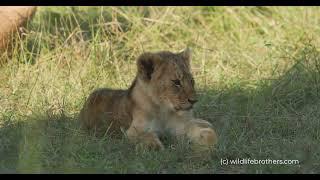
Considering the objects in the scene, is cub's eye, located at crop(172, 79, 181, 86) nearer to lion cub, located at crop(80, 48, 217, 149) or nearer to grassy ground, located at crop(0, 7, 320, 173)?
lion cub, located at crop(80, 48, 217, 149)

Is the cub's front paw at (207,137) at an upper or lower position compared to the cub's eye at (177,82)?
lower

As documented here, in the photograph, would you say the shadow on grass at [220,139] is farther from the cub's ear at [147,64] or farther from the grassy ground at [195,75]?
the cub's ear at [147,64]

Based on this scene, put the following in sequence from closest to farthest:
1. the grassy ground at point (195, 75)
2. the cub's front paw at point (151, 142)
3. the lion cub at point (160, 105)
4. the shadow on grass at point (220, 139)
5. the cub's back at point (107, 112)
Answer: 1. the shadow on grass at point (220, 139)
2. the grassy ground at point (195, 75)
3. the cub's front paw at point (151, 142)
4. the lion cub at point (160, 105)
5. the cub's back at point (107, 112)

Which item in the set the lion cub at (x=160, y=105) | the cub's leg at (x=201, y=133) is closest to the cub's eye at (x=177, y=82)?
the lion cub at (x=160, y=105)

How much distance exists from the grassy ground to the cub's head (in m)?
0.30

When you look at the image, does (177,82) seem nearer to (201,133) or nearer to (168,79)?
(168,79)

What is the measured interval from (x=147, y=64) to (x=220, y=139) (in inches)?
28.2

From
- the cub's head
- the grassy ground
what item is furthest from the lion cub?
the grassy ground

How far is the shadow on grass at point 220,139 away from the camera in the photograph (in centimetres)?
479

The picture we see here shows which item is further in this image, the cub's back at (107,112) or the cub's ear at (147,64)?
the cub's back at (107,112)

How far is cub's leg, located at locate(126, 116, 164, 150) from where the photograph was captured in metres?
5.10

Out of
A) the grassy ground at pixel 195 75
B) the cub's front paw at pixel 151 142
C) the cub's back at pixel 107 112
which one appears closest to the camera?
the grassy ground at pixel 195 75
